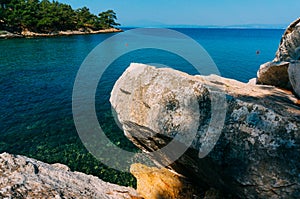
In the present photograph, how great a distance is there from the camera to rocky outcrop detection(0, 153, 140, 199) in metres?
6.06

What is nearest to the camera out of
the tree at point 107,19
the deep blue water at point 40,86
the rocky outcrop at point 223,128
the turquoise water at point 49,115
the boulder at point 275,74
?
the rocky outcrop at point 223,128

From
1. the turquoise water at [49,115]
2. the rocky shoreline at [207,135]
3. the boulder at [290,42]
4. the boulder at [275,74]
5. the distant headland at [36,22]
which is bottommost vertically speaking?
the turquoise water at [49,115]

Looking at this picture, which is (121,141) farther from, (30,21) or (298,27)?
(30,21)

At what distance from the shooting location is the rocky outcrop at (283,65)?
8.43m

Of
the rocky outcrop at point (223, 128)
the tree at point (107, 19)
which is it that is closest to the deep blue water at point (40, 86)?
the rocky outcrop at point (223, 128)

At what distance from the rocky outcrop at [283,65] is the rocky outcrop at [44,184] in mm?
7696

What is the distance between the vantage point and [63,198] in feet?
20.6

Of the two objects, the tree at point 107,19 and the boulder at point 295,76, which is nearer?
the boulder at point 295,76

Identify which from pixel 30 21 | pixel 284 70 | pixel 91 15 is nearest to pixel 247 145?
pixel 284 70

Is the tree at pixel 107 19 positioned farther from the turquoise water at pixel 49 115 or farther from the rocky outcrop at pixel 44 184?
the rocky outcrop at pixel 44 184

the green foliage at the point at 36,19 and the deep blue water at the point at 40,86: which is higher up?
the green foliage at the point at 36,19

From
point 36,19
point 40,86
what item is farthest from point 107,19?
point 40,86

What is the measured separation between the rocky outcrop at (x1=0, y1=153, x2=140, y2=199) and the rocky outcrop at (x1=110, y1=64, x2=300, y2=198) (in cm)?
307

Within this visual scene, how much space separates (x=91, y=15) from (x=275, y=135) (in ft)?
530
